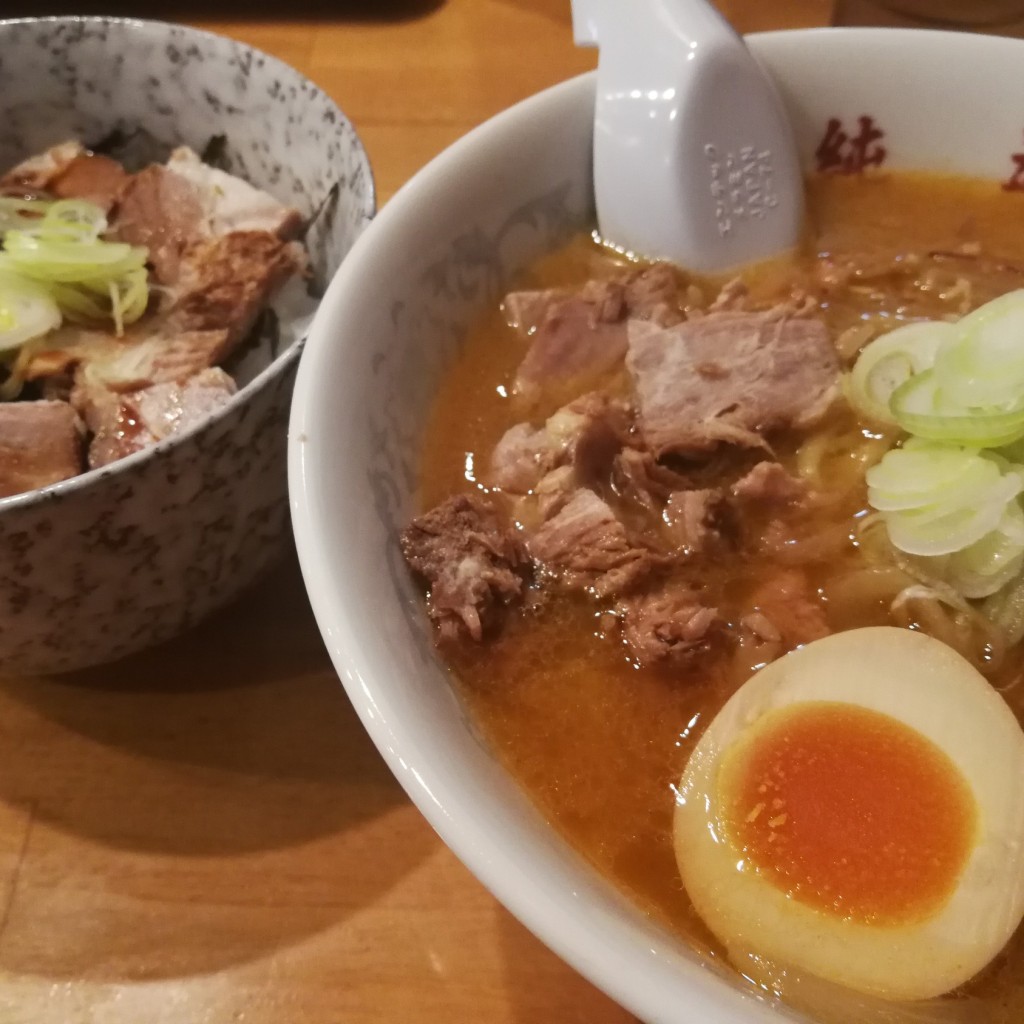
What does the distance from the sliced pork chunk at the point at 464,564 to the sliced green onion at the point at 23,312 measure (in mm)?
546

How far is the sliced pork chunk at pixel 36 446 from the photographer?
960 mm

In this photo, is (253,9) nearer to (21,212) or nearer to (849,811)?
(21,212)

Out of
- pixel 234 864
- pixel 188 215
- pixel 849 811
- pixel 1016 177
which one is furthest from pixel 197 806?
pixel 1016 177

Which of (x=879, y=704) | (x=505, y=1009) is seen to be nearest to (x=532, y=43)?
(x=879, y=704)

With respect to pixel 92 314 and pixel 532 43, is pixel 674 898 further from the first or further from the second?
pixel 532 43

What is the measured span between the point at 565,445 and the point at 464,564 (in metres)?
0.18

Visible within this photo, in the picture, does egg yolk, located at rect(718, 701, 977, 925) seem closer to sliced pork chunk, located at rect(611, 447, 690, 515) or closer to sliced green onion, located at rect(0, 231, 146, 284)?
sliced pork chunk, located at rect(611, 447, 690, 515)

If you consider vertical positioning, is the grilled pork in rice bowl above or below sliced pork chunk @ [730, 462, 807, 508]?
above

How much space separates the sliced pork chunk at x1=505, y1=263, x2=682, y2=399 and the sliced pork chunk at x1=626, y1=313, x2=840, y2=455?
33mm

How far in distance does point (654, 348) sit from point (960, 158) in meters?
0.54

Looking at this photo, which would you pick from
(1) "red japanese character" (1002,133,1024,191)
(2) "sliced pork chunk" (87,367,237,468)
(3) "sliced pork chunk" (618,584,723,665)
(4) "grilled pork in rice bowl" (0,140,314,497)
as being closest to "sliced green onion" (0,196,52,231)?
(4) "grilled pork in rice bowl" (0,140,314,497)

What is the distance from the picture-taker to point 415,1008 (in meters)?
0.85

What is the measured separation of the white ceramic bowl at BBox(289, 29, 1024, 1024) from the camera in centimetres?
62

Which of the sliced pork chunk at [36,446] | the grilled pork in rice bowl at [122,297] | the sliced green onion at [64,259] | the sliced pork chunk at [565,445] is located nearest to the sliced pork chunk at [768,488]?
the sliced pork chunk at [565,445]
